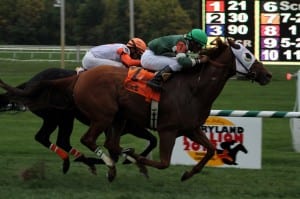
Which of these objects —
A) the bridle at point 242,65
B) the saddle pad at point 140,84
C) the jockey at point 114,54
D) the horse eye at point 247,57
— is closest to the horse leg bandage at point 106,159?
the saddle pad at point 140,84

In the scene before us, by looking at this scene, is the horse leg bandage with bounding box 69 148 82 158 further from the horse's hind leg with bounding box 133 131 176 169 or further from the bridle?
the bridle

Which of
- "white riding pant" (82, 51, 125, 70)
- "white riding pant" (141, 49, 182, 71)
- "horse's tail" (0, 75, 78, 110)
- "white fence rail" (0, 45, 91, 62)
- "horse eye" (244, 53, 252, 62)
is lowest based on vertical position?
"white fence rail" (0, 45, 91, 62)

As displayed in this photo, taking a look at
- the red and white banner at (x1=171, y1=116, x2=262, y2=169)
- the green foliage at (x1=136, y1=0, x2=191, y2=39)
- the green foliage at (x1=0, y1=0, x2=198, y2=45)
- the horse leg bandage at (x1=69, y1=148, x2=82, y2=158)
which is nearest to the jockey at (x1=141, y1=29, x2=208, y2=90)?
the horse leg bandage at (x1=69, y1=148, x2=82, y2=158)

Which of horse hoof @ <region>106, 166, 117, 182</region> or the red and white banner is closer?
horse hoof @ <region>106, 166, 117, 182</region>

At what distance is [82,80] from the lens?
25.7ft

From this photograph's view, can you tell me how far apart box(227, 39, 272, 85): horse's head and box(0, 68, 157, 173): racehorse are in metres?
1.62

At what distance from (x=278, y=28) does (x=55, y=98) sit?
42.3 feet

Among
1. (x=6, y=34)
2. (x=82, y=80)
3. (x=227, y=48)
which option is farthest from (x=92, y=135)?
(x=6, y=34)

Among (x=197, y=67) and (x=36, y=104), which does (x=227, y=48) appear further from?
(x=36, y=104)

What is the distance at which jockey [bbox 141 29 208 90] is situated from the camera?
746cm

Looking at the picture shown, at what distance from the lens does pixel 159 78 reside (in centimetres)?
748

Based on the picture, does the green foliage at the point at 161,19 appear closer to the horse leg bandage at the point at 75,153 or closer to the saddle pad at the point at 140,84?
the horse leg bandage at the point at 75,153

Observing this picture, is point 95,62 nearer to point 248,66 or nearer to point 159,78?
point 159,78

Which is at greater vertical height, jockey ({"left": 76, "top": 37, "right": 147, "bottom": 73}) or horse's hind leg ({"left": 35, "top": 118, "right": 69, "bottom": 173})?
jockey ({"left": 76, "top": 37, "right": 147, "bottom": 73})
